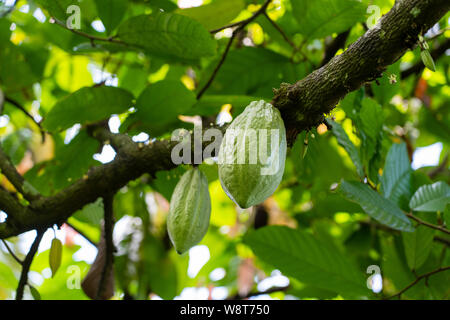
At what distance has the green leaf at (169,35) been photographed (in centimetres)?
107

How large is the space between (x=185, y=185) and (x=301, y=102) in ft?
1.00

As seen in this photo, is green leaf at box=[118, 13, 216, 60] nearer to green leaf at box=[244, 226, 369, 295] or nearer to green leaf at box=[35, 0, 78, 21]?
green leaf at box=[35, 0, 78, 21]

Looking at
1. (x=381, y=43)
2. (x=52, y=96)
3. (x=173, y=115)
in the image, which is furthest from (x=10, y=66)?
(x=381, y=43)

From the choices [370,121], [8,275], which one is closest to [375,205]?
[370,121]

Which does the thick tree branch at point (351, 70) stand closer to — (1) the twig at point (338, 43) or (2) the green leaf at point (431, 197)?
(2) the green leaf at point (431, 197)

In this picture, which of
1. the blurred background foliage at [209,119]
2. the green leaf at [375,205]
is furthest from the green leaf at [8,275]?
the green leaf at [375,205]

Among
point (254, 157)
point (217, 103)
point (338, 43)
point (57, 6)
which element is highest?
point (338, 43)

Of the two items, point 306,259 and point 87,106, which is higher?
point 87,106

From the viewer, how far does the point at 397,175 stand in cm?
129

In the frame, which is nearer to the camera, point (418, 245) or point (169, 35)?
point (169, 35)

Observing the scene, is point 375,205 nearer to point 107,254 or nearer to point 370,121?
point 370,121

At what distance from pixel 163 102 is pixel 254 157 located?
548mm
